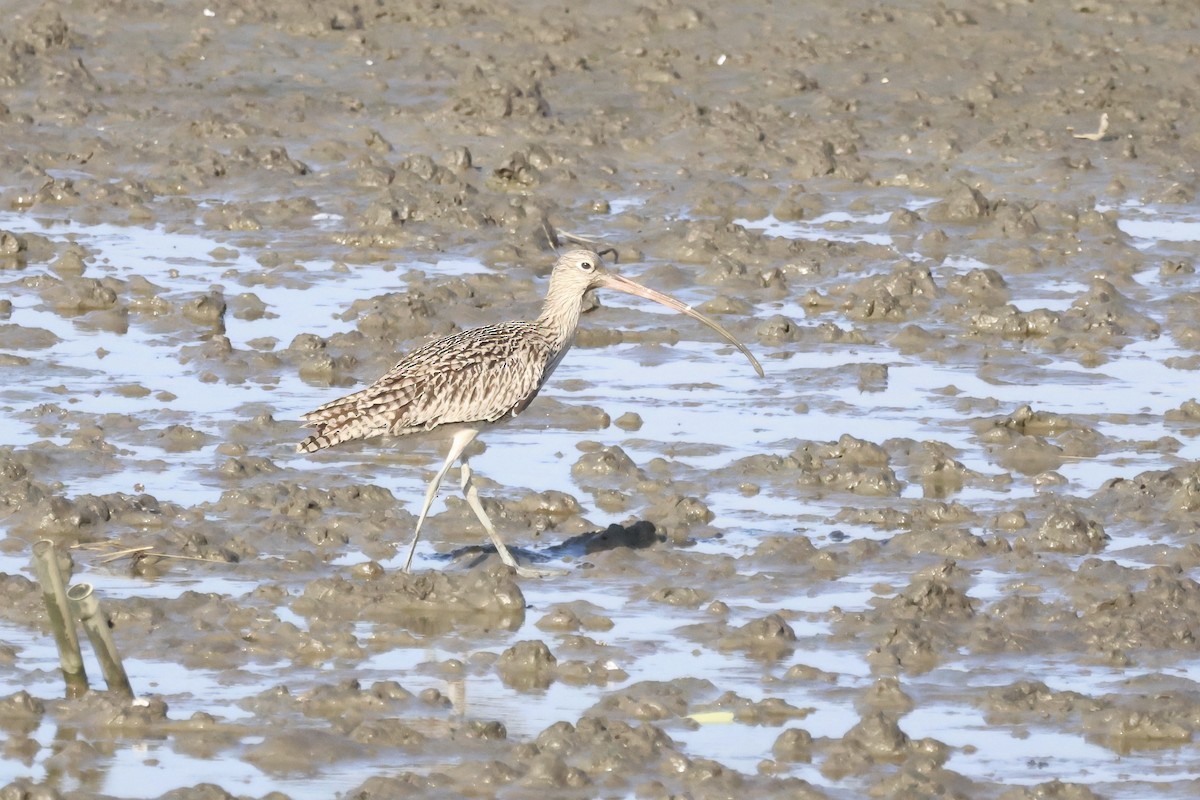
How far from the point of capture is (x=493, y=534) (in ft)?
34.1

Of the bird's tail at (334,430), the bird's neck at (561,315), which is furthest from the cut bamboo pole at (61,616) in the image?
the bird's neck at (561,315)

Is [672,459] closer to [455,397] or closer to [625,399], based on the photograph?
[625,399]

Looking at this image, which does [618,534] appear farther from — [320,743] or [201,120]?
[201,120]

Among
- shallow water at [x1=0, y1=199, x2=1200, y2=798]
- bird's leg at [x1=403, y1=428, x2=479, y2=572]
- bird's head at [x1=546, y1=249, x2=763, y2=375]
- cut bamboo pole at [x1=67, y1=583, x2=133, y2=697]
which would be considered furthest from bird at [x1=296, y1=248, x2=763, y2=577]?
cut bamboo pole at [x1=67, y1=583, x2=133, y2=697]

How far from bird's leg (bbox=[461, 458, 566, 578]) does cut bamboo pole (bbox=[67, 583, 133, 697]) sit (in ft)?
7.22

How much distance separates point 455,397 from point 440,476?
36 cm

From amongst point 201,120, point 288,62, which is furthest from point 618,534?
point 288,62

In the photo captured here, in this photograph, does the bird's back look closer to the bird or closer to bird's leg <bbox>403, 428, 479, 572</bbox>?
the bird

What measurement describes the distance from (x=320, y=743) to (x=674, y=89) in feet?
40.9

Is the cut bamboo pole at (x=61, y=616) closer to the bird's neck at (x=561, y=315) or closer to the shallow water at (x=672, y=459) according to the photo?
the shallow water at (x=672, y=459)

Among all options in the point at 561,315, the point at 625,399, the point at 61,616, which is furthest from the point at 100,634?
the point at 625,399

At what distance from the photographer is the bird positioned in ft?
34.3

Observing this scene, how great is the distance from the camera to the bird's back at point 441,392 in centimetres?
1046

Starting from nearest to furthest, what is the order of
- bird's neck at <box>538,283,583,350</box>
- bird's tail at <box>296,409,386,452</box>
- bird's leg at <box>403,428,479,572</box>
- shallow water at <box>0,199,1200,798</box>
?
shallow water at <box>0,199,1200,798</box> < bird's leg at <box>403,428,479,572</box> < bird's tail at <box>296,409,386,452</box> < bird's neck at <box>538,283,583,350</box>
